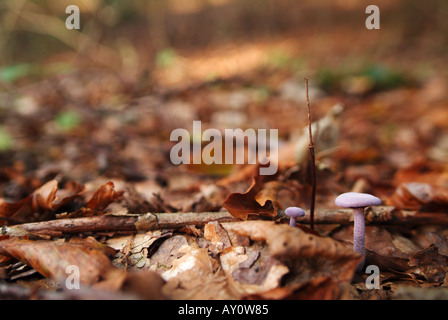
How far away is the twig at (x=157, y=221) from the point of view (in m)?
1.33

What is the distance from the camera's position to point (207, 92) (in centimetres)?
518

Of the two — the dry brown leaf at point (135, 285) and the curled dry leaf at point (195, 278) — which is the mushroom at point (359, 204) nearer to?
the curled dry leaf at point (195, 278)

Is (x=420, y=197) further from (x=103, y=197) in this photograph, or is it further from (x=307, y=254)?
(x=103, y=197)

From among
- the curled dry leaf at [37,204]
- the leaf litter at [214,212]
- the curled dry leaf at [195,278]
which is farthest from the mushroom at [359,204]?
the curled dry leaf at [37,204]

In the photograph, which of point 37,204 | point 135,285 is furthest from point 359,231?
point 37,204

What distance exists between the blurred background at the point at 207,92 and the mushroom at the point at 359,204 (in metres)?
0.82

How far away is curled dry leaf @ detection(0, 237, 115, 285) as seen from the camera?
104 cm

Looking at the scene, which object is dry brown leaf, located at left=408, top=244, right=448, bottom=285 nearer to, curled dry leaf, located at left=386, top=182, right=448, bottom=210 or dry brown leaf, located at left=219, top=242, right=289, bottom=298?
curled dry leaf, located at left=386, top=182, right=448, bottom=210

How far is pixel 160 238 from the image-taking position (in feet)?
4.40

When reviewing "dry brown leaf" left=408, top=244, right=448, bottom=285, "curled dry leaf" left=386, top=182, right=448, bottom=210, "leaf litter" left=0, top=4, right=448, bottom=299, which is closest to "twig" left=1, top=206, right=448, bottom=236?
"leaf litter" left=0, top=4, right=448, bottom=299

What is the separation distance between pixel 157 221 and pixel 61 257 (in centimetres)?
41

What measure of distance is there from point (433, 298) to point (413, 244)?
18.9 inches

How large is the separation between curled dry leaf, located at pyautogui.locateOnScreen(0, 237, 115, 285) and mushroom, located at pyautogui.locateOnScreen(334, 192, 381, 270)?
2.87 ft

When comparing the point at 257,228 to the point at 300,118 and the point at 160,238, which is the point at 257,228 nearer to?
the point at 160,238
